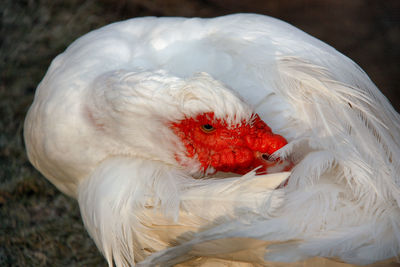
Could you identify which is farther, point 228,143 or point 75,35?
point 75,35

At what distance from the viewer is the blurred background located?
10.0ft

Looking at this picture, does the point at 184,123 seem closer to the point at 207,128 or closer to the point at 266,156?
the point at 207,128

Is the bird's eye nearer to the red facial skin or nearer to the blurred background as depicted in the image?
the red facial skin

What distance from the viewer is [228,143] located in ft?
5.60

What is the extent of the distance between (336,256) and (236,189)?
369mm

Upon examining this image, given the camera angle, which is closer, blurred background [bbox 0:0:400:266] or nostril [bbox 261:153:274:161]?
nostril [bbox 261:153:274:161]

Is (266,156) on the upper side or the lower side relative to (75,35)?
upper

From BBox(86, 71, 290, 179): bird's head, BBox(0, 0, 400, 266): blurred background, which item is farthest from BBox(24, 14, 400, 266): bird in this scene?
BBox(0, 0, 400, 266): blurred background

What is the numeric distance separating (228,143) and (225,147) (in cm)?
A: 2

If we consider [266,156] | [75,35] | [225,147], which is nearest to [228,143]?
[225,147]

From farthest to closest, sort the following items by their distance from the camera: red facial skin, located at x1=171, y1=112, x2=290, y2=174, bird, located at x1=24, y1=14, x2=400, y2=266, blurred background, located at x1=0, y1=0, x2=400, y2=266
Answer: blurred background, located at x1=0, y1=0, x2=400, y2=266 → red facial skin, located at x1=171, y1=112, x2=290, y2=174 → bird, located at x1=24, y1=14, x2=400, y2=266

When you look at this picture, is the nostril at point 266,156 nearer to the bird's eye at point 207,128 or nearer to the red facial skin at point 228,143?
the red facial skin at point 228,143

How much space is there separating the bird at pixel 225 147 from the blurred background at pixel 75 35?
1036mm

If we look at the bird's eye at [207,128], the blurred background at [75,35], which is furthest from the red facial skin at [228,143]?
the blurred background at [75,35]
